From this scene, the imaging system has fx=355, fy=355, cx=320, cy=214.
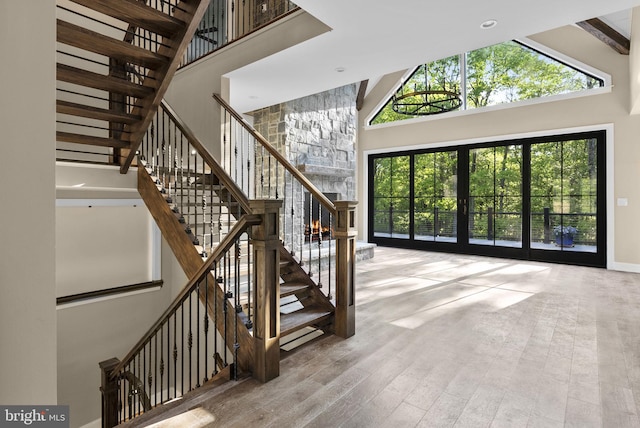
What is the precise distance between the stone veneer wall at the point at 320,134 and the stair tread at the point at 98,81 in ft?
11.0

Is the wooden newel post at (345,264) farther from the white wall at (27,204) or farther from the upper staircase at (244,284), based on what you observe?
the white wall at (27,204)

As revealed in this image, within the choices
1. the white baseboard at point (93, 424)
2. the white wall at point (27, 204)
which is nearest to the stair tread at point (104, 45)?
the white wall at point (27, 204)

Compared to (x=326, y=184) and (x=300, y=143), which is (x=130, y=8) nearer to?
(x=300, y=143)

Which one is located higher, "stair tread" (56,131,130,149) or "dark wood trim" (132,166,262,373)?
"stair tread" (56,131,130,149)

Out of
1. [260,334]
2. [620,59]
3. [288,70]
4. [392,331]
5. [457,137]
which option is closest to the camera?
[260,334]

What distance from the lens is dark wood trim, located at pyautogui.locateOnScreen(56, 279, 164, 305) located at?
476 centimetres

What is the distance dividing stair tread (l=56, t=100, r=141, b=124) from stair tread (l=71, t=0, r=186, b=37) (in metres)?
0.94

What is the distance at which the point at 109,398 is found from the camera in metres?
4.07

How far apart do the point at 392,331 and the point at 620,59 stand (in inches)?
243

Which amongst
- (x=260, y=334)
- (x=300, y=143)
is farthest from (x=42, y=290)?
(x=300, y=143)

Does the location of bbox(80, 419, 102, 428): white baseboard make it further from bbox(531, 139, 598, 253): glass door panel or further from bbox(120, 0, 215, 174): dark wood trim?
bbox(531, 139, 598, 253): glass door panel

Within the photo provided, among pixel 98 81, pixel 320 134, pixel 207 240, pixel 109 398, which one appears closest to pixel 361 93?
pixel 320 134

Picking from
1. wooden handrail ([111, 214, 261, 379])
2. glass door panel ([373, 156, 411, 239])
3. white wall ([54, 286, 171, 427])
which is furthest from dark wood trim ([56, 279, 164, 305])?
glass door panel ([373, 156, 411, 239])

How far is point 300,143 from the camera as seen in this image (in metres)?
6.61
